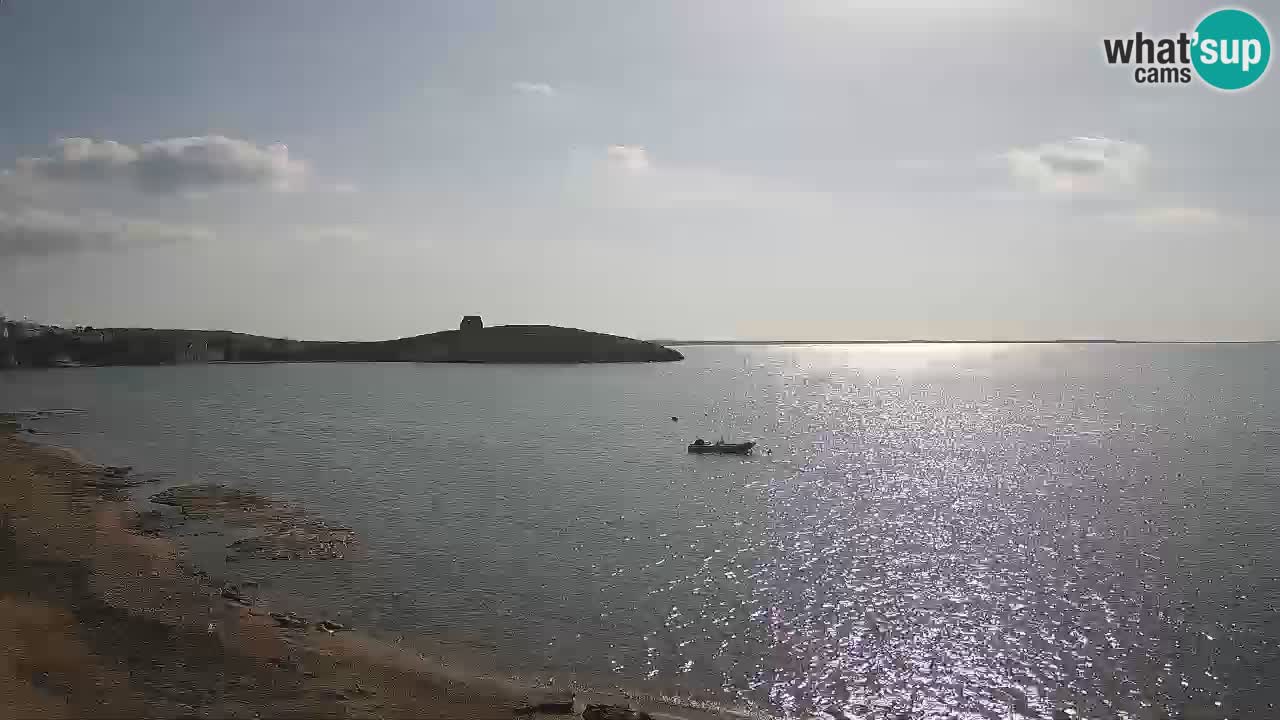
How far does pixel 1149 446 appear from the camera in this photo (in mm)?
72250

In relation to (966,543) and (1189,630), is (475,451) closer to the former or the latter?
(966,543)

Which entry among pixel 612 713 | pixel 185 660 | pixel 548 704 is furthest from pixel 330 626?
pixel 612 713

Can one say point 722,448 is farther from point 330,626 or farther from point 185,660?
point 185,660

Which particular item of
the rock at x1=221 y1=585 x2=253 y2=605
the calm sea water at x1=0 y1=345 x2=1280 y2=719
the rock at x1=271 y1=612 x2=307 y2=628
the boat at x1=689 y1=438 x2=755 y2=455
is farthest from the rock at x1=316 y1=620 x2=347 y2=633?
the boat at x1=689 y1=438 x2=755 y2=455

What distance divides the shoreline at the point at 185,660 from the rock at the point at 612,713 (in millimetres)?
501

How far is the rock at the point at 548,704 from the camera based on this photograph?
1927 cm

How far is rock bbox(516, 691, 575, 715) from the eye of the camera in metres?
19.3

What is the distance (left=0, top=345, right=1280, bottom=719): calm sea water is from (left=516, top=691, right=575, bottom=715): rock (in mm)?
1637

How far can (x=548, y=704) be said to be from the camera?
19.5 metres

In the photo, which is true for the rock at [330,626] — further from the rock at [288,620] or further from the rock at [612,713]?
the rock at [612,713]

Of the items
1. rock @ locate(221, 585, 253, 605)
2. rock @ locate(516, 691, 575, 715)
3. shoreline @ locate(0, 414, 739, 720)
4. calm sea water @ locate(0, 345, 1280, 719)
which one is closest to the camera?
shoreline @ locate(0, 414, 739, 720)

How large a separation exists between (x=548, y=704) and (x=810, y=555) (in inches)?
716

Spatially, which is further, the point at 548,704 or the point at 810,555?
the point at 810,555

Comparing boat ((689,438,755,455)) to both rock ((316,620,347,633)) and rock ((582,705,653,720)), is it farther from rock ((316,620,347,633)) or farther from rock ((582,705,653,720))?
rock ((582,705,653,720))
